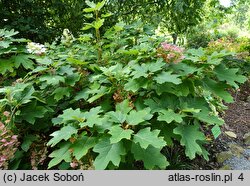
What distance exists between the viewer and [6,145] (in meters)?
1.65

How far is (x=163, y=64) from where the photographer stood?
170 cm

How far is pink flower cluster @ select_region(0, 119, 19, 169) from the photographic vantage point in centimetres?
163

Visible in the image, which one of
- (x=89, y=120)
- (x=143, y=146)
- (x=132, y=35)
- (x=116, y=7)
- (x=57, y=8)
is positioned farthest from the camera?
(x=116, y=7)

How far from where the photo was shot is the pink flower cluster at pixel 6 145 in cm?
163

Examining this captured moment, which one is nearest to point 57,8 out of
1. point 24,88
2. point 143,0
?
point 143,0

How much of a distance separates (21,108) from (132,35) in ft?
3.86

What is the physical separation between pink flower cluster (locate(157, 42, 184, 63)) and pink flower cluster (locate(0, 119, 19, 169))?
1022 mm

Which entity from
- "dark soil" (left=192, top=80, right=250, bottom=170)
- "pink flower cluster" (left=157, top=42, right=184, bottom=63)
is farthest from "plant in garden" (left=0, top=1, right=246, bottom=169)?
"dark soil" (left=192, top=80, right=250, bottom=170)

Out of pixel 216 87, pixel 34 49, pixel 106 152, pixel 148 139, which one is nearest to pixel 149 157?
pixel 148 139

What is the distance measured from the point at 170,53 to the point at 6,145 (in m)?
1.12

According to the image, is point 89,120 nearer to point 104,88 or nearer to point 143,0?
point 104,88

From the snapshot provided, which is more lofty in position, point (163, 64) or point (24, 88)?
point (163, 64)

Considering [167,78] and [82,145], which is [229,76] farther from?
[82,145]

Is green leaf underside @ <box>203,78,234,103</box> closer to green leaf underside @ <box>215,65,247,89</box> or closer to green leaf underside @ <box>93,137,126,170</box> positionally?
green leaf underside @ <box>215,65,247,89</box>
